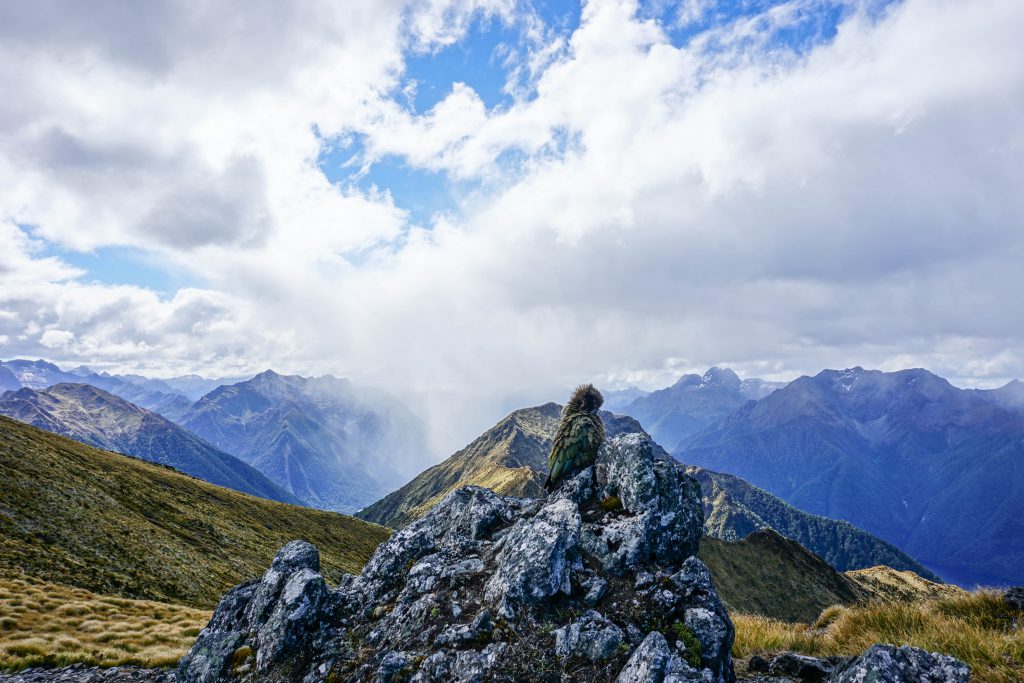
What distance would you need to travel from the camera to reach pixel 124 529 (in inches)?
1879

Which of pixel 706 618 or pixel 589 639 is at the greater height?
pixel 589 639

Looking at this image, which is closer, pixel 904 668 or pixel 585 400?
pixel 904 668

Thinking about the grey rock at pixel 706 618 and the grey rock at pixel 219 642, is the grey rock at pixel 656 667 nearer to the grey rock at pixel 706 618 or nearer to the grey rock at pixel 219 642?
the grey rock at pixel 706 618

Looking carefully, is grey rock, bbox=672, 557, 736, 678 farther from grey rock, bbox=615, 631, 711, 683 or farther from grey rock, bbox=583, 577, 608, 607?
grey rock, bbox=583, 577, 608, 607

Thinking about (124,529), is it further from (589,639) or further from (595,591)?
(589,639)

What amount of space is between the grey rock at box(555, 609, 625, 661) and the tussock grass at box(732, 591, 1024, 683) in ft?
17.2

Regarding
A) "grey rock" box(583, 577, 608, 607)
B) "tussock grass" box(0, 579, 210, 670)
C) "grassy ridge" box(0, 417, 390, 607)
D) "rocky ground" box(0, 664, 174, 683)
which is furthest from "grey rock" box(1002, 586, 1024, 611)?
"grassy ridge" box(0, 417, 390, 607)

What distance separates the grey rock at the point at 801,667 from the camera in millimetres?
9953

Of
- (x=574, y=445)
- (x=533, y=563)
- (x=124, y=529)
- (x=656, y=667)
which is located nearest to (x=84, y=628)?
(x=533, y=563)

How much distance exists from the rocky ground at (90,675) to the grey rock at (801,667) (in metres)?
18.6

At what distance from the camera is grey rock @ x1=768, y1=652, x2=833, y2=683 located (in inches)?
392

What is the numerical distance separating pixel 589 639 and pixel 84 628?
29875mm

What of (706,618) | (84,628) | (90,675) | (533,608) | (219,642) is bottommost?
(706,618)

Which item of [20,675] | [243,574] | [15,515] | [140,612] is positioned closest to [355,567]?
[243,574]
